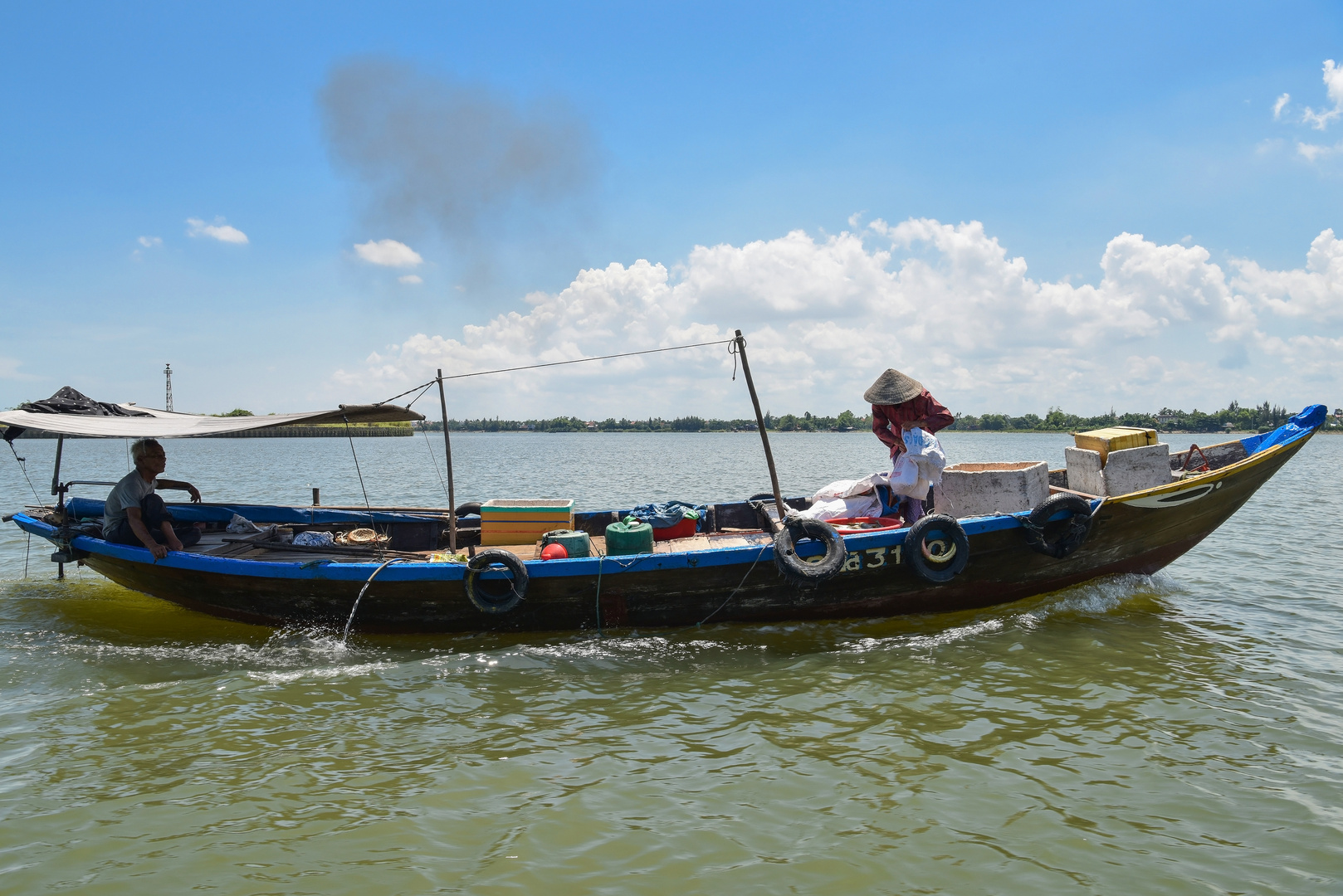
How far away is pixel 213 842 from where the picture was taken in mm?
4062

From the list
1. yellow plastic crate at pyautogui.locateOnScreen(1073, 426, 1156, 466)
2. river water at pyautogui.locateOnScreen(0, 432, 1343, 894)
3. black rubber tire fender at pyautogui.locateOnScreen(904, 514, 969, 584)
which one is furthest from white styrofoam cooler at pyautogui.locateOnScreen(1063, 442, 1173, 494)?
black rubber tire fender at pyautogui.locateOnScreen(904, 514, 969, 584)

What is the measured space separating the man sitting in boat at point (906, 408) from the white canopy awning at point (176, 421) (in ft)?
17.1

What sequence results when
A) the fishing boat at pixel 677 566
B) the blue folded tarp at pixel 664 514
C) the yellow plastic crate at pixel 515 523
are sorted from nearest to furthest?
the fishing boat at pixel 677 566
the yellow plastic crate at pixel 515 523
the blue folded tarp at pixel 664 514

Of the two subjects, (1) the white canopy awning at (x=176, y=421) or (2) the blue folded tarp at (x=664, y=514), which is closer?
(1) the white canopy awning at (x=176, y=421)

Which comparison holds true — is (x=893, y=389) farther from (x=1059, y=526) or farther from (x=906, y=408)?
(x=1059, y=526)

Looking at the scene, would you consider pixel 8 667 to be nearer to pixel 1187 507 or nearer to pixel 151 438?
pixel 151 438

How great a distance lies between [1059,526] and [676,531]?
4.14 meters

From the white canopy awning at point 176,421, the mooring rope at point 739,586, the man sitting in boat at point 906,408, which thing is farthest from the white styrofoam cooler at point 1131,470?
the white canopy awning at point 176,421

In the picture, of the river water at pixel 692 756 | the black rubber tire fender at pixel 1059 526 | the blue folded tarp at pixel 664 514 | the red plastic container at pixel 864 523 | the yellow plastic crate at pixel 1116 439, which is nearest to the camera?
the river water at pixel 692 756

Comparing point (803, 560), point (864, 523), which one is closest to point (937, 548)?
point (864, 523)

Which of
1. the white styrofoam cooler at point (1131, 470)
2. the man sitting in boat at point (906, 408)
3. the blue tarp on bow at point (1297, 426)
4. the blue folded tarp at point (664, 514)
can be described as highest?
the man sitting in boat at point (906, 408)

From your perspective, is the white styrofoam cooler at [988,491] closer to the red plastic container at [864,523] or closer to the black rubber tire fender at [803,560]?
the red plastic container at [864,523]

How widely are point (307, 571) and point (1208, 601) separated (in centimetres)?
1063

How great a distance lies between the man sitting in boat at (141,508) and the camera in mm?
7715
